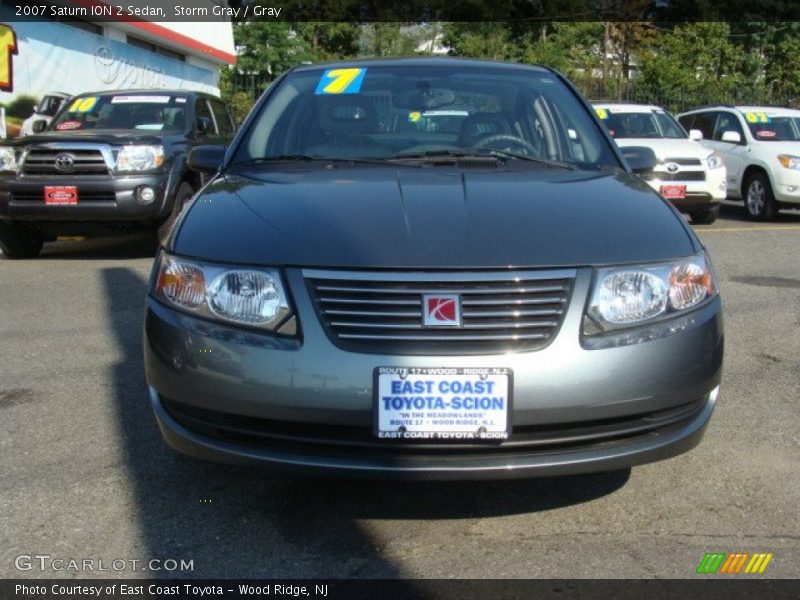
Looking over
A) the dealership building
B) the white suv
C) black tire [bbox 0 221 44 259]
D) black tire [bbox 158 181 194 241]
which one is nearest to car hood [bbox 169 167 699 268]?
black tire [bbox 158 181 194 241]

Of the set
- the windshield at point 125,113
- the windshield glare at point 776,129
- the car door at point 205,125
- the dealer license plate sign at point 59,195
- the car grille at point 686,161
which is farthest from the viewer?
the windshield glare at point 776,129

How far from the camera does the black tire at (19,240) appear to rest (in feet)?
27.8

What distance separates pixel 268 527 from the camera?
299cm

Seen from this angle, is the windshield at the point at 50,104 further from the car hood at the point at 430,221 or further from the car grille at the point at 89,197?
the car hood at the point at 430,221

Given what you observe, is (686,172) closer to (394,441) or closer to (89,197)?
(89,197)

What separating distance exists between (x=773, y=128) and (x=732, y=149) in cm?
63

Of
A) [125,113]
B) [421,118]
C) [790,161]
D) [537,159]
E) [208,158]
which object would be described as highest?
[421,118]

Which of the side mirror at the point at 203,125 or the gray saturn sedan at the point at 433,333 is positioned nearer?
the gray saturn sedan at the point at 433,333

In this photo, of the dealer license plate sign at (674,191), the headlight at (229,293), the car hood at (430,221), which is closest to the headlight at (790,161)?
the dealer license plate sign at (674,191)

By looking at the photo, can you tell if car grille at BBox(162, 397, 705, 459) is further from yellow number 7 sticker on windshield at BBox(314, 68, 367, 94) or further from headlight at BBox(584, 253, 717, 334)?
yellow number 7 sticker on windshield at BBox(314, 68, 367, 94)

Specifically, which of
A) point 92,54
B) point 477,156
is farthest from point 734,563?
point 92,54

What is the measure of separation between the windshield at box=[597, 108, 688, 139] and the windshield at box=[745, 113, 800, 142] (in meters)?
1.40

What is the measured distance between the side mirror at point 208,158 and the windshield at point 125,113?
5.11 m

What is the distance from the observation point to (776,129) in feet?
43.2
